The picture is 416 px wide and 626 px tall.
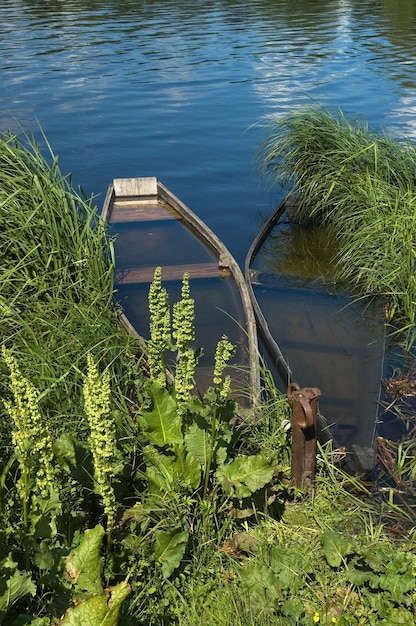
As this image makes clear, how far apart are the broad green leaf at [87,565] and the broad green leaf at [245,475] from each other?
914 millimetres

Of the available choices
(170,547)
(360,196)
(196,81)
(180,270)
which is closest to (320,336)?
(180,270)

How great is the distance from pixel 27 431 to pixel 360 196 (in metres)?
6.48

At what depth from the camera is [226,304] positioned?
7.32 m

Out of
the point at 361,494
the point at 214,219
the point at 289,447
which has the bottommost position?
the point at 214,219

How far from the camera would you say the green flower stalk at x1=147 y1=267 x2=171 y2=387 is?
11.9ft

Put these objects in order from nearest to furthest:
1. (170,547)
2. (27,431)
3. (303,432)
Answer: (27,431)
(170,547)
(303,432)

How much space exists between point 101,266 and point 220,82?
52.0 feet

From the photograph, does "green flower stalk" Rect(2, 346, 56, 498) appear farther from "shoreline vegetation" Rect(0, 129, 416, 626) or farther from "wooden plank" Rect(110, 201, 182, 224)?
"wooden plank" Rect(110, 201, 182, 224)

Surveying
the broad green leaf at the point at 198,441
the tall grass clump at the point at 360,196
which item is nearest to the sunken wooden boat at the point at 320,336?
the tall grass clump at the point at 360,196

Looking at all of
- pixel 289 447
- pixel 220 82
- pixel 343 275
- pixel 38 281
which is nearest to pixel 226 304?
pixel 343 275

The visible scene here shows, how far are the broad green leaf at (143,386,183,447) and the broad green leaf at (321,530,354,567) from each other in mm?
1000

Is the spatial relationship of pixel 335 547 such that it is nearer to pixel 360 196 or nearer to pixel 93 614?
pixel 93 614

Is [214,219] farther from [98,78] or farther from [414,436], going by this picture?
[98,78]

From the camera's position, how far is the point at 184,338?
11.7 ft
